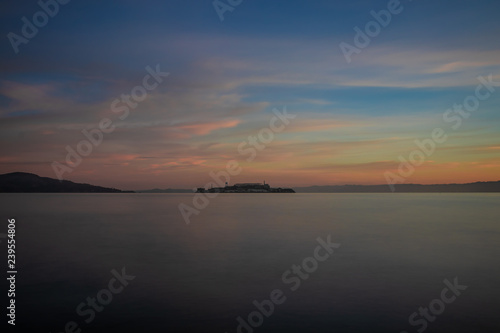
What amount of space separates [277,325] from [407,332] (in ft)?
12.6

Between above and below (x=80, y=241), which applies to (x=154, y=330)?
below

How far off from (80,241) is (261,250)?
48.5 feet

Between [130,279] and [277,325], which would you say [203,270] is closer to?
[130,279]

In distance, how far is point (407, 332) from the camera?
37.0 ft

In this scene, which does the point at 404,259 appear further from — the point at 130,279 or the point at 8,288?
the point at 8,288

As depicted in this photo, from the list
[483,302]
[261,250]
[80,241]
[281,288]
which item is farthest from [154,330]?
[80,241]

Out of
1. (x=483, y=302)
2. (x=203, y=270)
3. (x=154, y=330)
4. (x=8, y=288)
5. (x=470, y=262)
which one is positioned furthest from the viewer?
(x=470, y=262)

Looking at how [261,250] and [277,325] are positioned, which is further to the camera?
[261,250]

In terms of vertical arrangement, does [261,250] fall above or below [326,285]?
above

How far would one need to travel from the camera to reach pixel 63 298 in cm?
1434

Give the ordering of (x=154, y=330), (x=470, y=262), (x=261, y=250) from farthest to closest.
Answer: (x=261, y=250), (x=470, y=262), (x=154, y=330)

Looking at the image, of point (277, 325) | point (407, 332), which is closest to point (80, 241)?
point (277, 325)

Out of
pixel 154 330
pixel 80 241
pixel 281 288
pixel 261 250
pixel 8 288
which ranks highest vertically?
pixel 80 241

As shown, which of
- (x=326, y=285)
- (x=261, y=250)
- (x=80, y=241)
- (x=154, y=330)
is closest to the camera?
(x=154, y=330)
